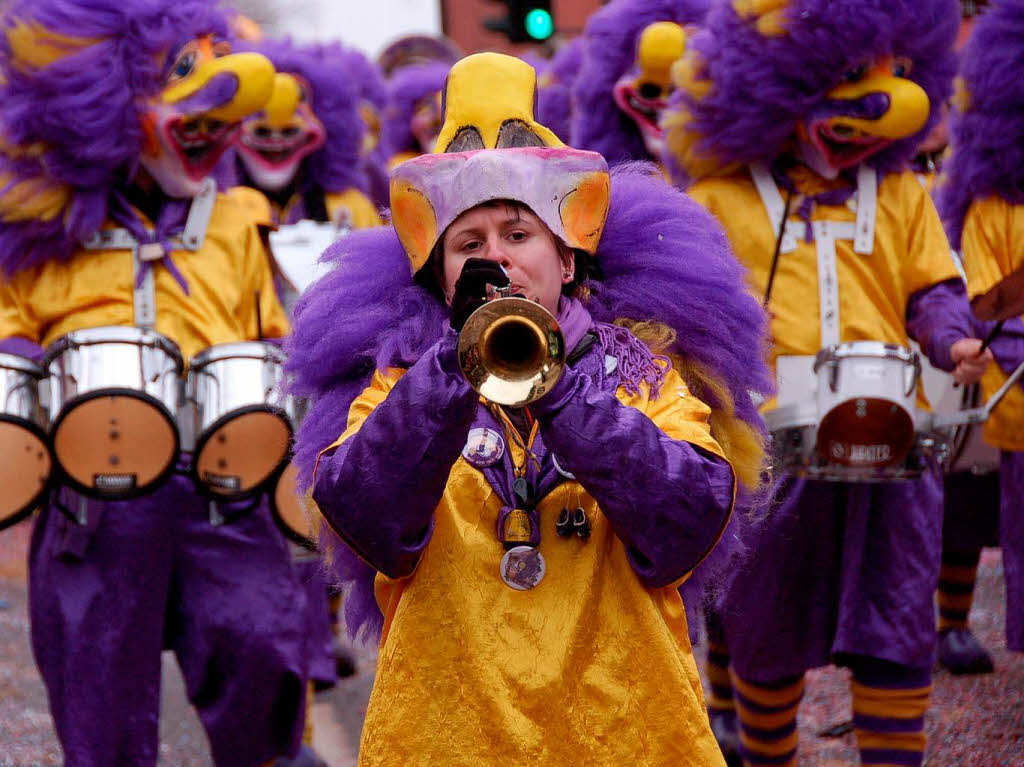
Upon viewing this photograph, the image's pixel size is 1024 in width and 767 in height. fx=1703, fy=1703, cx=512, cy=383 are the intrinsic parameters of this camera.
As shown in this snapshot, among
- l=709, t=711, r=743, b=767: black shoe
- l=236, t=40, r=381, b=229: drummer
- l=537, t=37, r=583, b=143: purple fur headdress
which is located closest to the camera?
l=709, t=711, r=743, b=767: black shoe

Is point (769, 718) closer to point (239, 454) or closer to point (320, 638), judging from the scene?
point (239, 454)

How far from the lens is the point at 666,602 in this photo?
9.48ft

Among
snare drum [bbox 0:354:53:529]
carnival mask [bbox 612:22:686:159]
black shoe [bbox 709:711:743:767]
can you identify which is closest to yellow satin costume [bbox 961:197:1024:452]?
black shoe [bbox 709:711:743:767]

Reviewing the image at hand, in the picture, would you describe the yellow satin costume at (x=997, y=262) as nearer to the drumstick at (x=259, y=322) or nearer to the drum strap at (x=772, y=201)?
the drum strap at (x=772, y=201)

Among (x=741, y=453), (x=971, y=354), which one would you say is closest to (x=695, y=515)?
(x=741, y=453)

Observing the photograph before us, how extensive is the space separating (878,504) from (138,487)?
78.6 inches

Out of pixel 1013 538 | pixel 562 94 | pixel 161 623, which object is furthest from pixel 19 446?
pixel 562 94

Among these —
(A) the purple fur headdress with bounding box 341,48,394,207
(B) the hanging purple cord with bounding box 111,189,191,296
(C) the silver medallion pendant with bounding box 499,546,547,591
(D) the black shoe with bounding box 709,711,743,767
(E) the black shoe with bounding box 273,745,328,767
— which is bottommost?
(E) the black shoe with bounding box 273,745,328,767

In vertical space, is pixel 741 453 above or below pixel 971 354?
below

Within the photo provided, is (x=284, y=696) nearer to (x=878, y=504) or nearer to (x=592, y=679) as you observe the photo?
(x=878, y=504)

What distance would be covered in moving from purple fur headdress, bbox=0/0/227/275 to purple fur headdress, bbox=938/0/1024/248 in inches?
99.4

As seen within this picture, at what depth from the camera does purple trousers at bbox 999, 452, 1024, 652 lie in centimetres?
523

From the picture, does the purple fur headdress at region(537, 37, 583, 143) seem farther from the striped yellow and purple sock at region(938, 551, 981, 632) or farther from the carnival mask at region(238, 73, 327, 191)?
the striped yellow and purple sock at region(938, 551, 981, 632)

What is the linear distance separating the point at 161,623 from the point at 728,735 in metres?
2.02
